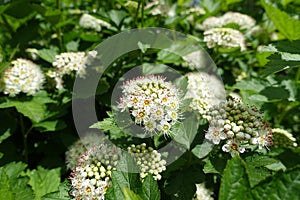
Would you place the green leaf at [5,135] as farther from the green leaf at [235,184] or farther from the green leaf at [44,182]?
the green leaf at [235,184]

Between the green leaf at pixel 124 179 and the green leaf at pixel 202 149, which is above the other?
the green leaf at pixel 202 149

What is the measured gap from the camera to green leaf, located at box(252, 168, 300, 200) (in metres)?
0.92

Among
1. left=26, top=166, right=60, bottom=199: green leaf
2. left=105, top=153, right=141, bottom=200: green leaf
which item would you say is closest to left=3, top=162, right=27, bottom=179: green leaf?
left=26, top=166, right=60, bottom=199: green leaf

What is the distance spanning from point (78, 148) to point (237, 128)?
3.29 feet

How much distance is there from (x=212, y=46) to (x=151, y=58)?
431 millimetres

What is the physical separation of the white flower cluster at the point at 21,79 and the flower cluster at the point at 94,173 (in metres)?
0.84

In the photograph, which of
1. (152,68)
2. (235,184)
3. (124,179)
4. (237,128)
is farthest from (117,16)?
(235,184)

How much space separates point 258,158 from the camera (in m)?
1.55

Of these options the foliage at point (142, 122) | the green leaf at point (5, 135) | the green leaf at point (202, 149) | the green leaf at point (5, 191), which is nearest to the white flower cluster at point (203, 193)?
the foliage at point (142, 122)

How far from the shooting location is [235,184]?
3.32ft

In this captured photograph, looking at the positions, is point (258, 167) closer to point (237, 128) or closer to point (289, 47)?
point (237, 128)

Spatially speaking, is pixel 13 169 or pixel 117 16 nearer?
pixel 13 169

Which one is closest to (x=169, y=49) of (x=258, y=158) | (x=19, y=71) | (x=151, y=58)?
(x=151, y=58)

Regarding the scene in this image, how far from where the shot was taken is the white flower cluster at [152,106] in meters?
1.52
